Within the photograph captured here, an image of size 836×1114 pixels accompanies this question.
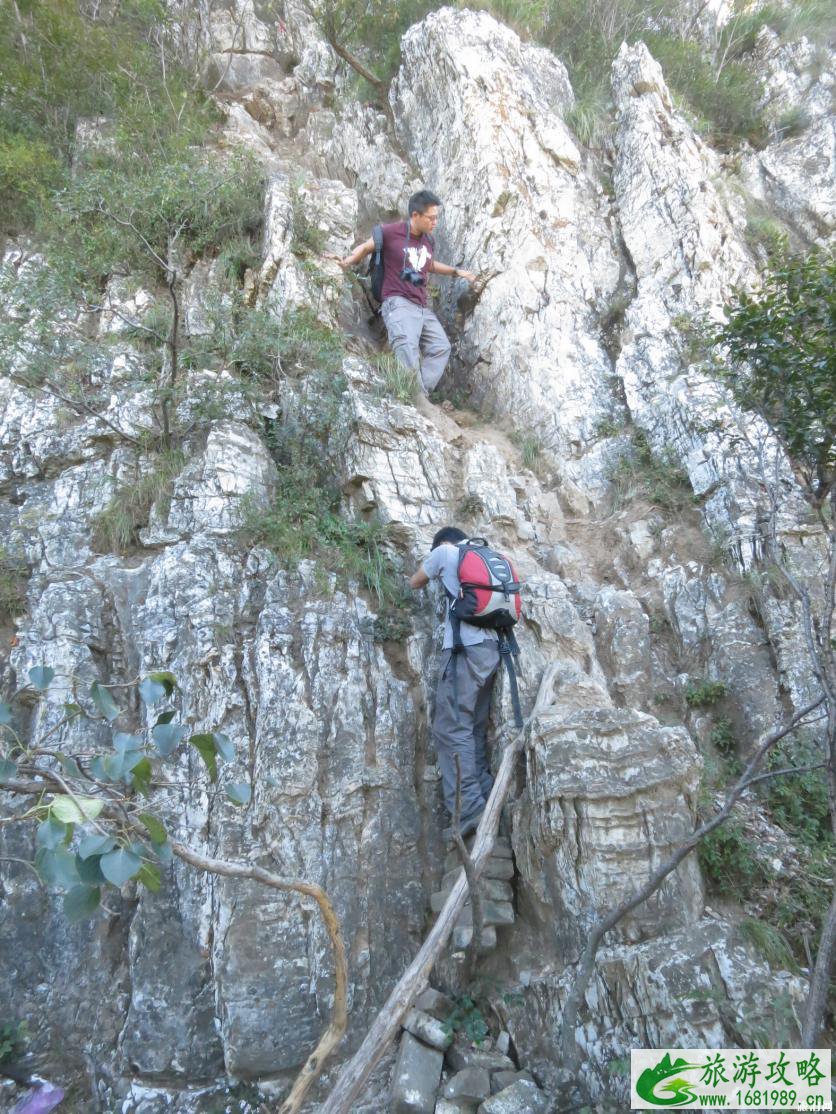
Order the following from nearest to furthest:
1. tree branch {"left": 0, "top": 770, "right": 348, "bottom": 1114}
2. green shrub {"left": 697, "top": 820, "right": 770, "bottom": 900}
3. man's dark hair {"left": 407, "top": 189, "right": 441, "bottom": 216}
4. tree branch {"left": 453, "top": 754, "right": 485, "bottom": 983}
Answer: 1. tree branch {"left": 0, "top": 770, "right": 348, "bottom": 1114}
2. tree branch {"left": 453, "top": 754, "right": 485, "bottom": 983}
3. green shrub {"left": 697, "top": 820, "right": 770, "bottom": 900}
4. man's dark hair {"left": 407, "top": 189, "right": 441, "bottom": 216}

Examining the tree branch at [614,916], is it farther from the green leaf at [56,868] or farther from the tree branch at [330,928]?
the green leaf at [56,868]

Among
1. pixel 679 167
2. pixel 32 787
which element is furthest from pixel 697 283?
pixel 32 787

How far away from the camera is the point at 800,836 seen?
4.64 m

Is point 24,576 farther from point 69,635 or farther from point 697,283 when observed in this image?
point 697,283

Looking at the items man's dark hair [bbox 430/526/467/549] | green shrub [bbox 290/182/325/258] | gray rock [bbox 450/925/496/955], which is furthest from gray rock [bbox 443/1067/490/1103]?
green shrub [bbox 290/182/325/258]

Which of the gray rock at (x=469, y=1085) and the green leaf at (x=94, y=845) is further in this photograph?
the gray rock at (x=469, y=1085)

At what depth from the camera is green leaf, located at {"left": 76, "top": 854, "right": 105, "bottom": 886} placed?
1.97m

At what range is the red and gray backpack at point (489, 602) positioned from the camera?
5020mm

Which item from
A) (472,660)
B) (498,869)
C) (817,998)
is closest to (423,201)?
(472,660)

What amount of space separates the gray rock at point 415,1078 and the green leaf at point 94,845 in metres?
2.93


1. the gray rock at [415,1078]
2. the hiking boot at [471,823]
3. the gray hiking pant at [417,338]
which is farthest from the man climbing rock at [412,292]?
the gray rock at [415,1078]

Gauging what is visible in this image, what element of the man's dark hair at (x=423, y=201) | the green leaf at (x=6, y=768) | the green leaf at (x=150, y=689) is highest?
the man's dark hair at (x=423, y=201)

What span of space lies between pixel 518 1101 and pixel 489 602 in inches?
114

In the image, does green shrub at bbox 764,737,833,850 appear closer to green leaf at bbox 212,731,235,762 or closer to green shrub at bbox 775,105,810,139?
green leaf at bbox 212,731,235,762
